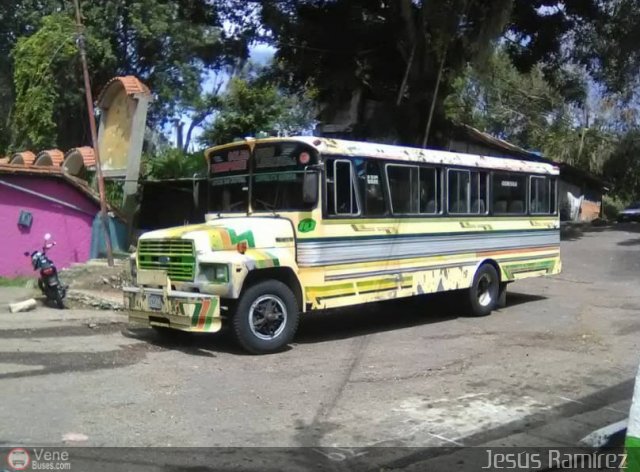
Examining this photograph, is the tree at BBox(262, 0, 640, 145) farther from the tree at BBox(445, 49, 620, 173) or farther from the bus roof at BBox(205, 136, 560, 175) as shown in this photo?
the tree at BBox(445, 49, 620, 173)

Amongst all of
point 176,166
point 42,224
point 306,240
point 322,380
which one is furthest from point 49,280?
point 176,166

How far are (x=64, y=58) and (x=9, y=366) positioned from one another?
20.5 meters

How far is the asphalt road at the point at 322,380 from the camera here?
5797 mm

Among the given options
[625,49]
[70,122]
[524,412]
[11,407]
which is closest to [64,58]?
[70,122]

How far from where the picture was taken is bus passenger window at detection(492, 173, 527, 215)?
1238 centimetres

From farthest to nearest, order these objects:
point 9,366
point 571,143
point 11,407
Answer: point 571,143
point 9,366
point 11,407

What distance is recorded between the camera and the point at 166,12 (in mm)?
28297

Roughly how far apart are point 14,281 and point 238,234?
22.3 feet

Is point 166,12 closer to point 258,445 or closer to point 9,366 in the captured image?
point 9,366

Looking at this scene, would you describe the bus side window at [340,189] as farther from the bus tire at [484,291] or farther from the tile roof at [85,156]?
the tile roof at [85,156]

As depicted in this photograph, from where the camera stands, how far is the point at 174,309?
28.1 ft

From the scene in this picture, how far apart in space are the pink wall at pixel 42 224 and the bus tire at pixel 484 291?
26.2 feet

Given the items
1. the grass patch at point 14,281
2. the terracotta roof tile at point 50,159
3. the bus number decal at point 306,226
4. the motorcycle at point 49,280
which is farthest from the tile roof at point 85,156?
the bus number decal at point 306,226

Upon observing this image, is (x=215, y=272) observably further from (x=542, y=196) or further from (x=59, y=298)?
(x=542, y=196)
